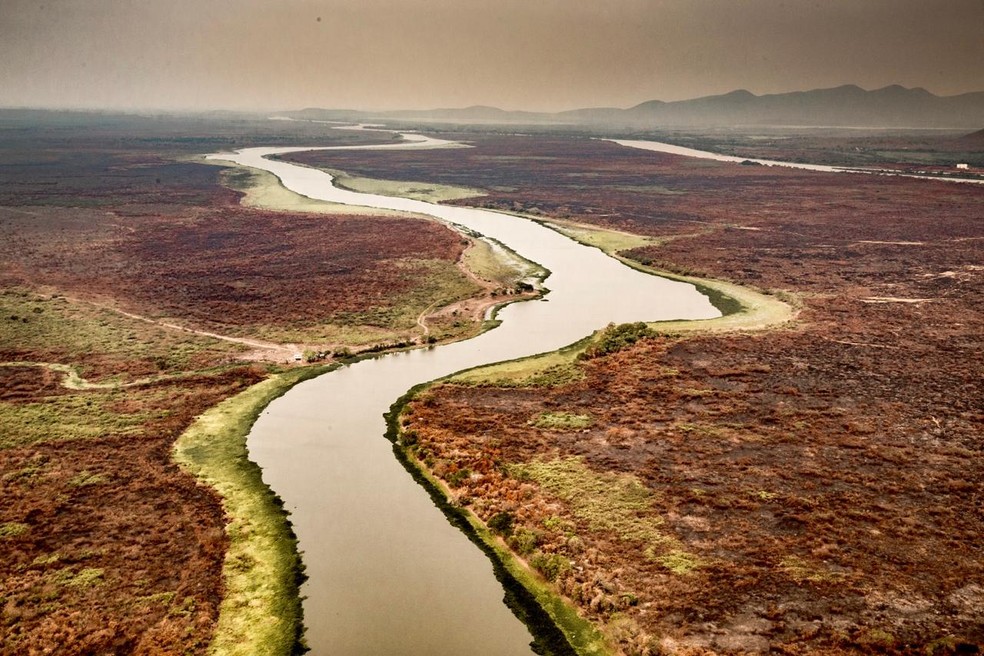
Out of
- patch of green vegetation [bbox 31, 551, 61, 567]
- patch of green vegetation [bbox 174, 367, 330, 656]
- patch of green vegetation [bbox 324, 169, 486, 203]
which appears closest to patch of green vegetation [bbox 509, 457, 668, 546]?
patch of green vegetation [bbox 174, 367, 330, 656]

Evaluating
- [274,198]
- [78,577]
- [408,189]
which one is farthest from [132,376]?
[408,189]

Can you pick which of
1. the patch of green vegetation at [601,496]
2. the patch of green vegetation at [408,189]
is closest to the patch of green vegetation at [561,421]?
the patch of green vegetation at [601,496]

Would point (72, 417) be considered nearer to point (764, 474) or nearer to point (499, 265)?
point (764, 474)

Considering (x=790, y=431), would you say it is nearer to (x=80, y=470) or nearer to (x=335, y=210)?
(x=80, y=470)

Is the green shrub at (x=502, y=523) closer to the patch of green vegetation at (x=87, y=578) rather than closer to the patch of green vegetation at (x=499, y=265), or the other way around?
the patch of green vegetation at (x=87, y=578)

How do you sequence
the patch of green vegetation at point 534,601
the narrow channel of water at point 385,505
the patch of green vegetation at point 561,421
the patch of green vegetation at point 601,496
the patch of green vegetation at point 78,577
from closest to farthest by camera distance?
the patch of green vegetation at point 534,601, the narrow channel of water at point 385,505, the patch of green vegetation at point 78,577, the patch of green vegetation at point 601,496, the patch of green vegetation at point 561,421

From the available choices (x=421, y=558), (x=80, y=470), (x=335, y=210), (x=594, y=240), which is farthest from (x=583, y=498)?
(x=335, y=210)

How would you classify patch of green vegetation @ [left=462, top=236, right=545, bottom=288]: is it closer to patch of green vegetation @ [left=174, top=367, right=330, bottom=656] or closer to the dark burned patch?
patch of green vegetation @ [left=174, top=367, right=330, bottom=656]
